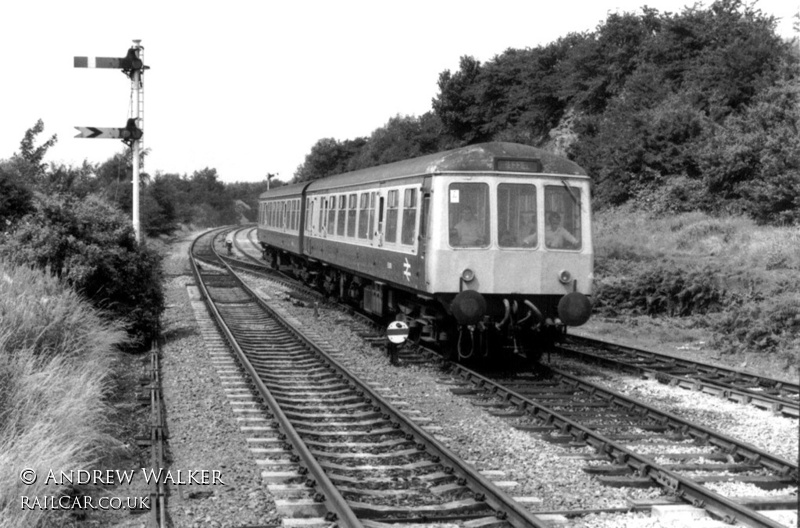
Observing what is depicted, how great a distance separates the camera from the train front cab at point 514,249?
11.4 m

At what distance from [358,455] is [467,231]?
445cm

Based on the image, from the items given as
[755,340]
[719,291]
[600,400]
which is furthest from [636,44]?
[600,400]

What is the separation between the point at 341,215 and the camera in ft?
59.2

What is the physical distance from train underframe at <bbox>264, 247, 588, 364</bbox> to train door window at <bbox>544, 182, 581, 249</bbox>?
0.75 m

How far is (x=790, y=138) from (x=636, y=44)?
50.8 feet

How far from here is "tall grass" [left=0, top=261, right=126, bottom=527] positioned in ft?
19.7

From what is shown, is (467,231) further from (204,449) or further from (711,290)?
(711,290)

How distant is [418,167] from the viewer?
12477 millimetres

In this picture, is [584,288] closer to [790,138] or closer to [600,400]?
[600,400]

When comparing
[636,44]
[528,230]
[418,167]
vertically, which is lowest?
[528,230]

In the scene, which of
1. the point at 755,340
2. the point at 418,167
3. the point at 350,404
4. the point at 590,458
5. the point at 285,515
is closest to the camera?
the point at 285,515

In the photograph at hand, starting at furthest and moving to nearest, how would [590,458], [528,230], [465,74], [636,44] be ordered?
[465,74] < [636,44] < [528,230] < [590,458]

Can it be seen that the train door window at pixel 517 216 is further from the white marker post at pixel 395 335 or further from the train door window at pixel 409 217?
the white marker post at pixel 395 335

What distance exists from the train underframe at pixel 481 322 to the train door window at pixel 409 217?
812mm
